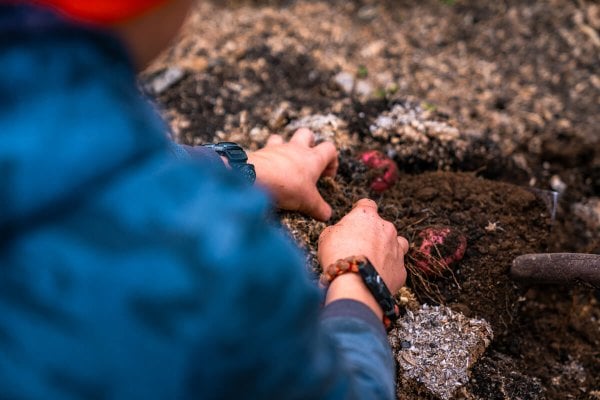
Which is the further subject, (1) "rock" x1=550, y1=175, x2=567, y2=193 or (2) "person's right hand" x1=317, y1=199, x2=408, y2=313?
(1) "rock" x1=550, y1=175, x2=567, y2=193

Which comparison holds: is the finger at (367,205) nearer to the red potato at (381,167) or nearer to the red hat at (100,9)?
the red potato at (381,167)

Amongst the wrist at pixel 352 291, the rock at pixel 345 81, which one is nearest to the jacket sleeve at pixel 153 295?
the wrist at pixel 352 291

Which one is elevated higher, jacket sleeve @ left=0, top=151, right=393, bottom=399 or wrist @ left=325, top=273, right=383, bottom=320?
jacket sleeve @ left=0, top=151, right=393, bottom=399

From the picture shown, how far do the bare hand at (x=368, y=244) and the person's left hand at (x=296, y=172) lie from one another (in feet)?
0.74

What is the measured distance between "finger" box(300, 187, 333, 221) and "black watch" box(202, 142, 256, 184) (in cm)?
19

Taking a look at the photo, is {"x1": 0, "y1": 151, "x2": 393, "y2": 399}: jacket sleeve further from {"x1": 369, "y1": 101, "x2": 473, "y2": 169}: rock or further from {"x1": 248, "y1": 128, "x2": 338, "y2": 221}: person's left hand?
{"x1": 369, "y1": 101, "x2": 473, "y2": 169}: rock

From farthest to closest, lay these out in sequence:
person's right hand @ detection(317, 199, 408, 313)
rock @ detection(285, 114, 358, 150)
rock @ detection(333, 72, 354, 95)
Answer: rock @ detection(333, 72, 354, 95) < rock @ detection(285, 114, 358, 150) < person's right hand @ detection(317, 199, 408, 313)

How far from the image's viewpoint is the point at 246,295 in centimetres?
82

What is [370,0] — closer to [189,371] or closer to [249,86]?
[249,86]

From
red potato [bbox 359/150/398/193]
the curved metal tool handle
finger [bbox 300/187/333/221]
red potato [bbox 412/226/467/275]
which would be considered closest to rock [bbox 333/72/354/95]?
red potato [bbox 359/150/398/193]

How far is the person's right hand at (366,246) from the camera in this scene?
4.81 ft

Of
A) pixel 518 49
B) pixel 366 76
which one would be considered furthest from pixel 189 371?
pixel 518 49

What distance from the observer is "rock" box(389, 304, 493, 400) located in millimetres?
1667

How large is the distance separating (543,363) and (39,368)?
1662 mm
